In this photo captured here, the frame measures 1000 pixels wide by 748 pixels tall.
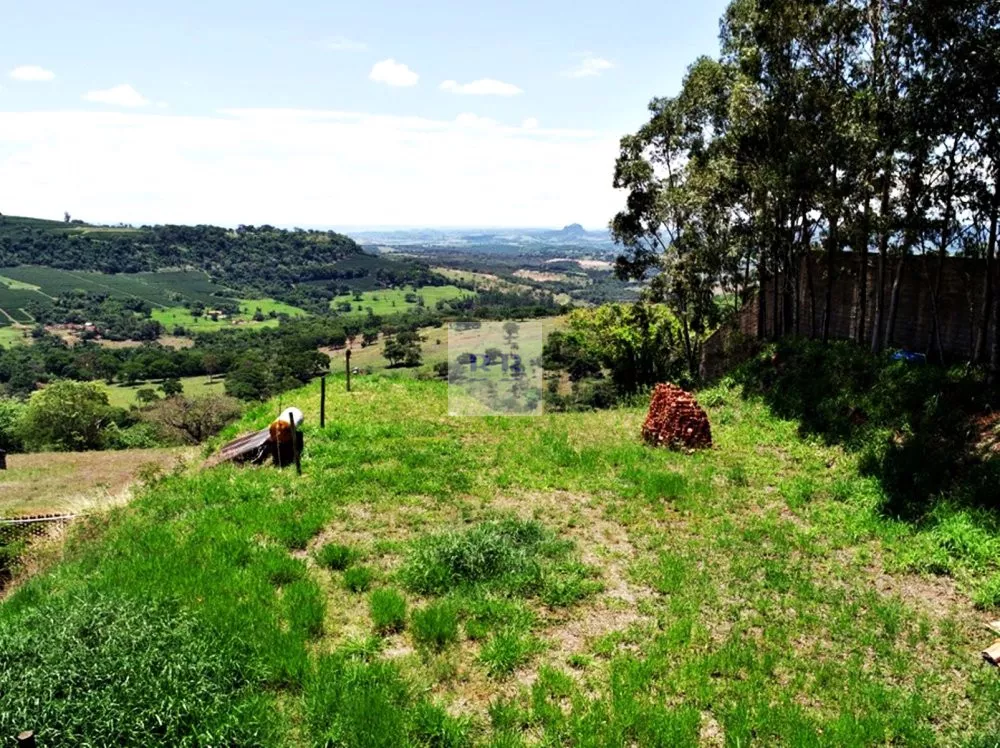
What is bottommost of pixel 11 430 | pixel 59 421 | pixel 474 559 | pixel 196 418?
pixel 11 430

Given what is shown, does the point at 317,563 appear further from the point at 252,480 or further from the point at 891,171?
the point at 891,171

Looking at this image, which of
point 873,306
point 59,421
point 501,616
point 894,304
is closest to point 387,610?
point 501,616

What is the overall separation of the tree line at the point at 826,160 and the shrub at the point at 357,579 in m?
11.3

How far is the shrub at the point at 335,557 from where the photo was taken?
8227mm

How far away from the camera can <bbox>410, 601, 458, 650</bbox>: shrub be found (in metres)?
6.54

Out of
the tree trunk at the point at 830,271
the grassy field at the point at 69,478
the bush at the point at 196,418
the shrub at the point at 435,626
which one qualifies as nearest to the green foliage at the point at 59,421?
the bush at the point at 196,418

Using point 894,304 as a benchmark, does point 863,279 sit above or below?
above

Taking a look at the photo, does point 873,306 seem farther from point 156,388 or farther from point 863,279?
point 156,388

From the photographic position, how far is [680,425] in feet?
46.6

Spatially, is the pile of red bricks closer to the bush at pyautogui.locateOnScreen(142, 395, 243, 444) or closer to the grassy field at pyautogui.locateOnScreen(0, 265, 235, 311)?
the bush at pyautogui.locateOnScreen(142, 395, 243, 444)

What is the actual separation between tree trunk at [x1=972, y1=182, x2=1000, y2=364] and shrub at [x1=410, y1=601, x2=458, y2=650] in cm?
1215

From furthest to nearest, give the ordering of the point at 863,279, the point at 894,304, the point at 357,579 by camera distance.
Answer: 1. the point at 863,279
2. the point at 894,304
3. the point at 357,579

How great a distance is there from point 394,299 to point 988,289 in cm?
16008

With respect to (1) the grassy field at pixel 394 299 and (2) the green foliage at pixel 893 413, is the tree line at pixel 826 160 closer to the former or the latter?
(2) the green foliage at pixel 893 413
